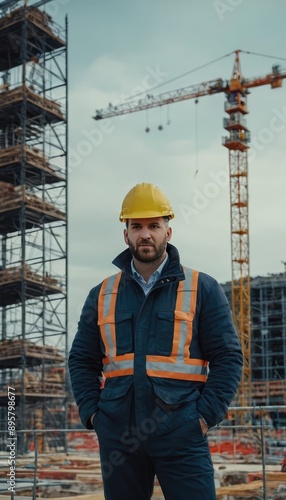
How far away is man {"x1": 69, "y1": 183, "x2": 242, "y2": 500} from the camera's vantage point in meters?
2.92

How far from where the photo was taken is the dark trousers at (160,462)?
2900 mm

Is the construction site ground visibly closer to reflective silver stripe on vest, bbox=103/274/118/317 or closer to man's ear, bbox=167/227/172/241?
reflective silver stripe on vest, bbox=103/274/118/317

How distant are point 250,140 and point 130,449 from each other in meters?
56.0

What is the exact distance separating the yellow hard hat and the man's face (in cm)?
3

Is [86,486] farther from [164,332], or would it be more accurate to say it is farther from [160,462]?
[164,332]

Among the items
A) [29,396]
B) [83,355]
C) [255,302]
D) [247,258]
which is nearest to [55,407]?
[29,396]

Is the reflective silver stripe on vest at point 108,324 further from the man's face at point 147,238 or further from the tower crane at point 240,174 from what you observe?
the tower crane at point 240,174

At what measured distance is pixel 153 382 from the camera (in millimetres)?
2967

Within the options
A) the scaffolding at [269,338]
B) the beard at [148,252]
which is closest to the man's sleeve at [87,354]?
the beard at [148,252]

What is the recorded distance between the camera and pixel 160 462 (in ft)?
9.68

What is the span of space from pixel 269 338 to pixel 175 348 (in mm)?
58913

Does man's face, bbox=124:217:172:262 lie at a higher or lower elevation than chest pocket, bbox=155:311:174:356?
higher

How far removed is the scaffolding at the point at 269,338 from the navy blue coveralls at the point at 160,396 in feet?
184

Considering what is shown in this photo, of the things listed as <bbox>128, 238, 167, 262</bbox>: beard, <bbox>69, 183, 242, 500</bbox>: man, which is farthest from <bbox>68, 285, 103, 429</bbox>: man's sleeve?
<bbox>128, 238, 167, 262</bbox>: beard
